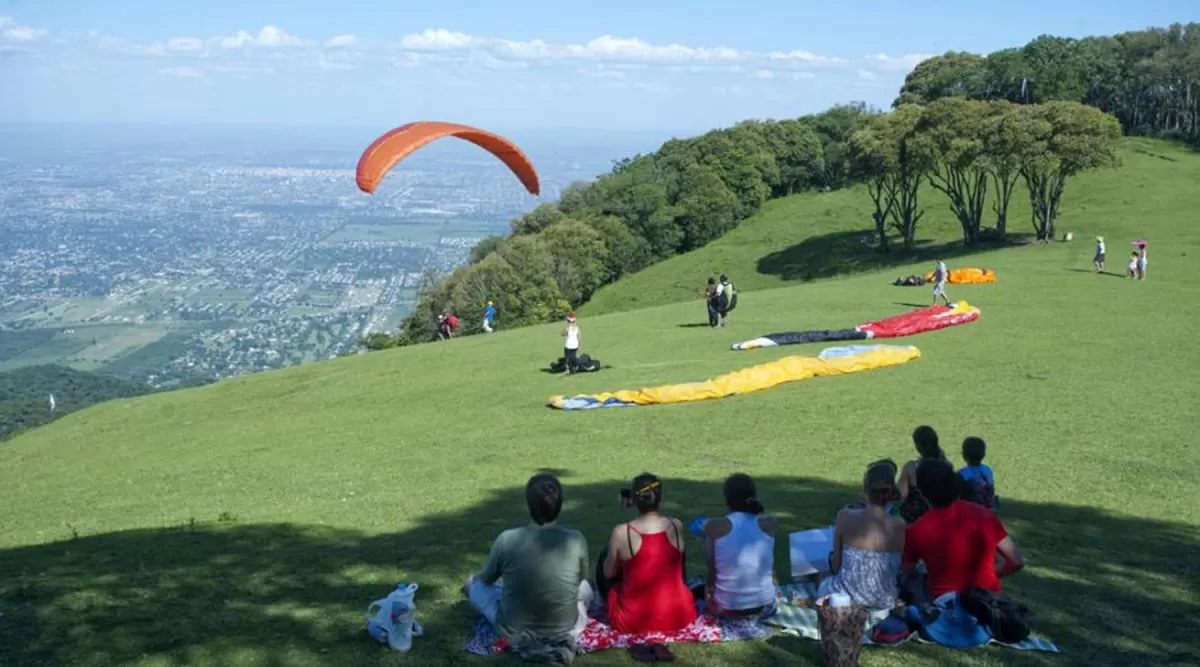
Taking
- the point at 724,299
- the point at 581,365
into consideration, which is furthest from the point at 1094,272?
the point at 581,365

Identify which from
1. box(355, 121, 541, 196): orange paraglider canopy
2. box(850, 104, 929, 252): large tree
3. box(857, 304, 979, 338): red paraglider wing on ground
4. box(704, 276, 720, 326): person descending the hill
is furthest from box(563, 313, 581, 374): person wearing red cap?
box(850, 104, 929, 252): large tree

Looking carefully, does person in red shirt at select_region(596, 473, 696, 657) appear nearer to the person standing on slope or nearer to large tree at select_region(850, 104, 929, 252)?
the person standing on slope

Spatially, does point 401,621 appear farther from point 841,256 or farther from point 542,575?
point 841,256

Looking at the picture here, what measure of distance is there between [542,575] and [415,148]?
43.4 ft

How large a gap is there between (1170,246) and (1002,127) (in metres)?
9.67

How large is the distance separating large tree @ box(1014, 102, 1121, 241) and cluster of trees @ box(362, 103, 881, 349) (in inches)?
520

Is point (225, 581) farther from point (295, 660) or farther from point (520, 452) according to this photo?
point (520, 452)

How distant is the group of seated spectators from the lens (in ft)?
25.2

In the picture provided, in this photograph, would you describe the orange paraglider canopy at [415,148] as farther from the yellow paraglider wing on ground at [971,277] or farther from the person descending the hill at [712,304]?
the yellow paraglider wing on ground at [971,277]

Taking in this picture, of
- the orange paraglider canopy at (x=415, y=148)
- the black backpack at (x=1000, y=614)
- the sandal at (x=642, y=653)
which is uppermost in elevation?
the orange paraglider canopy at (x=415, y=148)

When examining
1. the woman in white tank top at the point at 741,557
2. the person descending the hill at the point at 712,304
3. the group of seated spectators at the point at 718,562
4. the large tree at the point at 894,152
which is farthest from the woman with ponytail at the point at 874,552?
the large tree at the point at 894,152

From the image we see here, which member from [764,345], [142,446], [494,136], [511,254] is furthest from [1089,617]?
[511,254]

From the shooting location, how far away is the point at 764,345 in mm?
26391

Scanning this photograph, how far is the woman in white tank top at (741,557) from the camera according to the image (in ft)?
26.6
